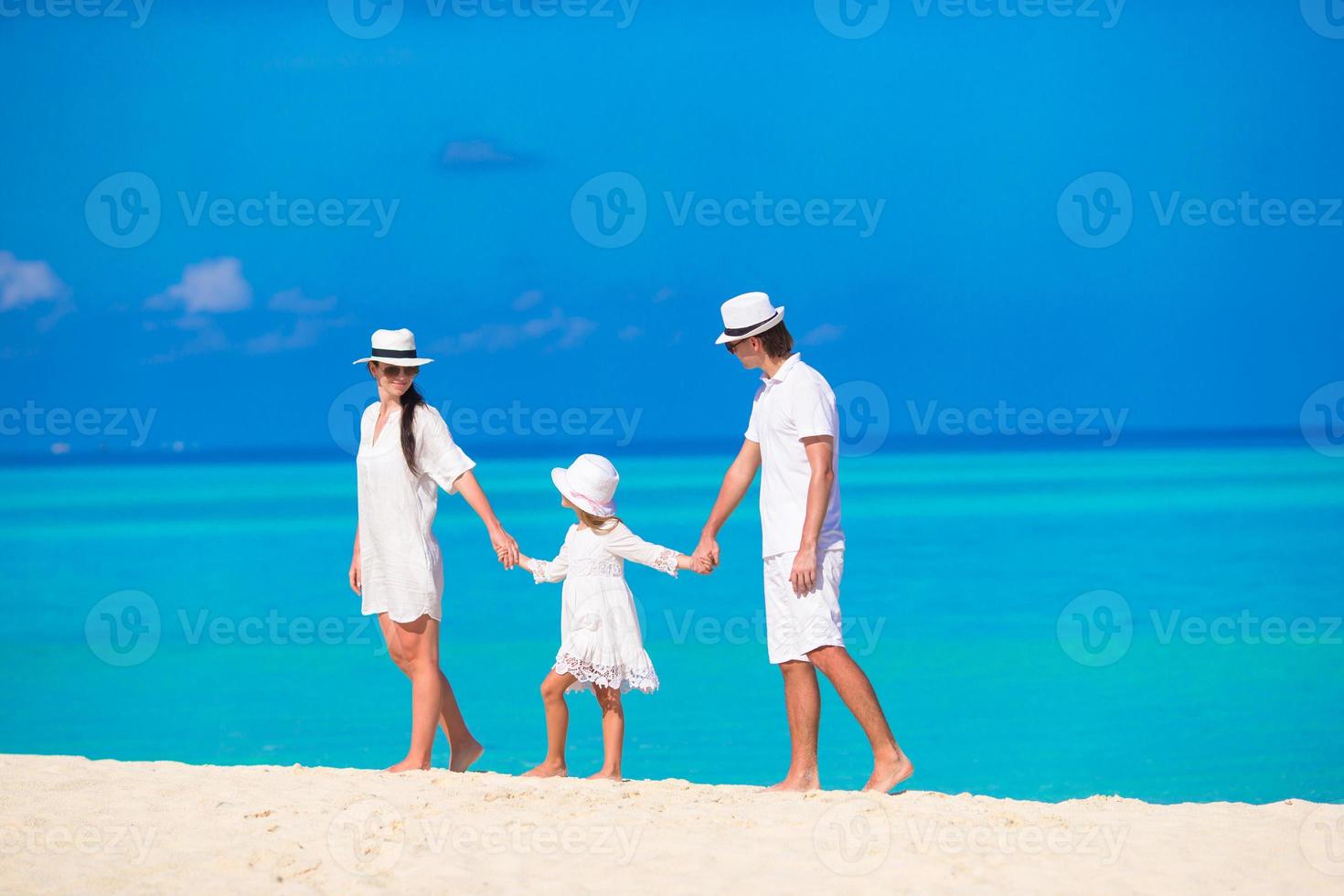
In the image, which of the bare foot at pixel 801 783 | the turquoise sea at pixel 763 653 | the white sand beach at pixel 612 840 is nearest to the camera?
the white sand beach at pixel 612 840

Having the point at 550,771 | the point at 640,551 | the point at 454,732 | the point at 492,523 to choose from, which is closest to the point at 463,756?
the point at 454,732

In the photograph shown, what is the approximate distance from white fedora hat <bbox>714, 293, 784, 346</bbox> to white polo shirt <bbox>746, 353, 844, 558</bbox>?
0.18m

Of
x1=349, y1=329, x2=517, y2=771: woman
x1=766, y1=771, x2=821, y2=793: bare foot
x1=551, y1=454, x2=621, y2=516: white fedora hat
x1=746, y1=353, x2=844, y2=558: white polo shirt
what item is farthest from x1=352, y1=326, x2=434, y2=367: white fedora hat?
x1=766, y1=771, x2=821, y2=793: bare foot

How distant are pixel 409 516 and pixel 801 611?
65.9 inches

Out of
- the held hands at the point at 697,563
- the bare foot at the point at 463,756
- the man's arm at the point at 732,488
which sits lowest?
the bare foot at the point at 463,756

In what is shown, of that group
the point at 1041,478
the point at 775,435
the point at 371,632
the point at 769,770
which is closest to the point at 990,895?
the point at 775,435

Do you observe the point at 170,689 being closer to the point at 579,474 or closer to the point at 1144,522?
the point at 579,474

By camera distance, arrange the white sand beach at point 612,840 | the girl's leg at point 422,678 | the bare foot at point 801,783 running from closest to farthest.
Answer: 1. the white sand beach at point 612,840
2. the bare foot at point 801,783
3. the girl's leg at point 422,678

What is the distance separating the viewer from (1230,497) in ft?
93.7

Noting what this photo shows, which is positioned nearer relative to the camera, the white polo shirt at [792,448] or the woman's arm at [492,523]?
the white polo shirt at [792,448]

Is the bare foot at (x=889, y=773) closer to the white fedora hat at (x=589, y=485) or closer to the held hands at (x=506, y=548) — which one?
the white fedora hat at (x=589, y=485)

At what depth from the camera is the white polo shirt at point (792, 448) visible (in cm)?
532

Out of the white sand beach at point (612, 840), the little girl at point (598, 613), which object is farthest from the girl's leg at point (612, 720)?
the white sand beach at point (612, 840)

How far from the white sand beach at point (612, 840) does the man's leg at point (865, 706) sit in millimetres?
109
